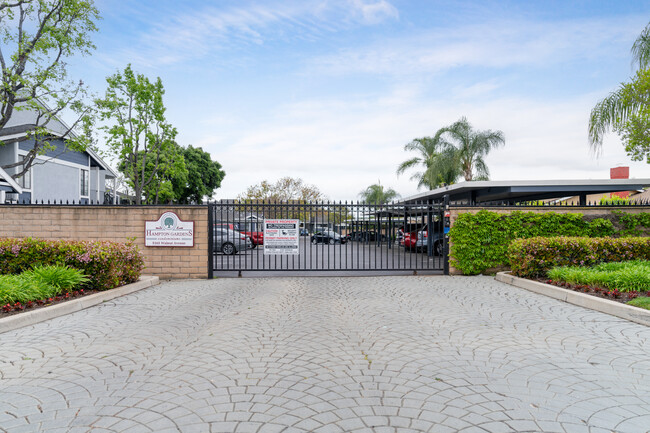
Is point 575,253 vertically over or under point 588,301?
over

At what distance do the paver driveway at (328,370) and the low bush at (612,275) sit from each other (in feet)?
4.27

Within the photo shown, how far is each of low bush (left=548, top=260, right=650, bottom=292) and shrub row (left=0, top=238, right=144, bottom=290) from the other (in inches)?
370

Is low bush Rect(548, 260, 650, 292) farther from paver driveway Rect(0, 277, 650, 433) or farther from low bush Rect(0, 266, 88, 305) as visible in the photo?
low bush Rect(0, 266, 88, 305)

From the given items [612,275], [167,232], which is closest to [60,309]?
[167,232]

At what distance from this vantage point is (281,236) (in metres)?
11.3

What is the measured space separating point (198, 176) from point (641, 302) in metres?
43.3

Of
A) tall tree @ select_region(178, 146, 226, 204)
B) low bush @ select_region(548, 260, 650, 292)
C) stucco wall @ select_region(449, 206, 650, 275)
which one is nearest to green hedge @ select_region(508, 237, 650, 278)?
low bush @ select_region(548, 260, 650, 292)

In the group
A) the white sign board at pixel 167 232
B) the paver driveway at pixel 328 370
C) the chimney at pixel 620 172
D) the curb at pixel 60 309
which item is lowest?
the paver driveway at pixel 328 370

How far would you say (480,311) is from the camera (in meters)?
6.82

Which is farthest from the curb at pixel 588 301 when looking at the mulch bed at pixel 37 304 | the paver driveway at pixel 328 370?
the mulch bed at pixel 37 304

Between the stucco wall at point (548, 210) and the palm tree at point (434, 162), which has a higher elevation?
the palm tree at point (434, 162)

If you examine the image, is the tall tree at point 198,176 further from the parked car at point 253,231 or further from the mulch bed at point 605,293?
the mulch bed at point 605,293

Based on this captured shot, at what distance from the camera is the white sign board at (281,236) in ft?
36.9

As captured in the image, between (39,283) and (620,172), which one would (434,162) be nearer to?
(620,172)
